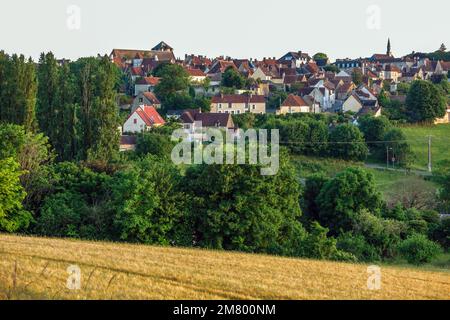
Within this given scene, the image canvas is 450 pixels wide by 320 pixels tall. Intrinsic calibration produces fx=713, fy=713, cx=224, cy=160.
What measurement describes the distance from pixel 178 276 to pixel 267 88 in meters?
67.4

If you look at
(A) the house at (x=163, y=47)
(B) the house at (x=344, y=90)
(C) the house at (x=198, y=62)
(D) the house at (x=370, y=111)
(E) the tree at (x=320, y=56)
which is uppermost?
(A) the house at (x=163, y=47)

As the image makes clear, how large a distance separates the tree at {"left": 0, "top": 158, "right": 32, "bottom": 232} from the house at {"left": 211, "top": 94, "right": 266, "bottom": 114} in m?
42.5

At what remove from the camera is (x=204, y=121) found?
6066 centimetres

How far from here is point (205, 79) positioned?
267 feet

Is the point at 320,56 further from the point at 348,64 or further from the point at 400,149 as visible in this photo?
the point at 400,149

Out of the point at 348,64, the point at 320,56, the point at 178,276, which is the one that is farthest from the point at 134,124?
the point at 320,56

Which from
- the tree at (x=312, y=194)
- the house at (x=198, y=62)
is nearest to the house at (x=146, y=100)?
the house at (x=198, y=62)

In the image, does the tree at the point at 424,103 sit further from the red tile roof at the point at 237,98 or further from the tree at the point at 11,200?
the tree at the point at 11,200

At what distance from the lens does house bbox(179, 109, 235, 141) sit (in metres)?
58.8

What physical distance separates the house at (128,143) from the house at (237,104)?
16509 millimetres

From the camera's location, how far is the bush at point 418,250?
2923 centimetres

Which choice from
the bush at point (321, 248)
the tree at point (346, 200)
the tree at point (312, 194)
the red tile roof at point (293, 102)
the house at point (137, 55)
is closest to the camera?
the bush at point (321, 248)

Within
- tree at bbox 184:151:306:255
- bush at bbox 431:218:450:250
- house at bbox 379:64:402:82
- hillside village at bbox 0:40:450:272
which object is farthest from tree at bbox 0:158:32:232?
house at bbox 379:64:402:82
